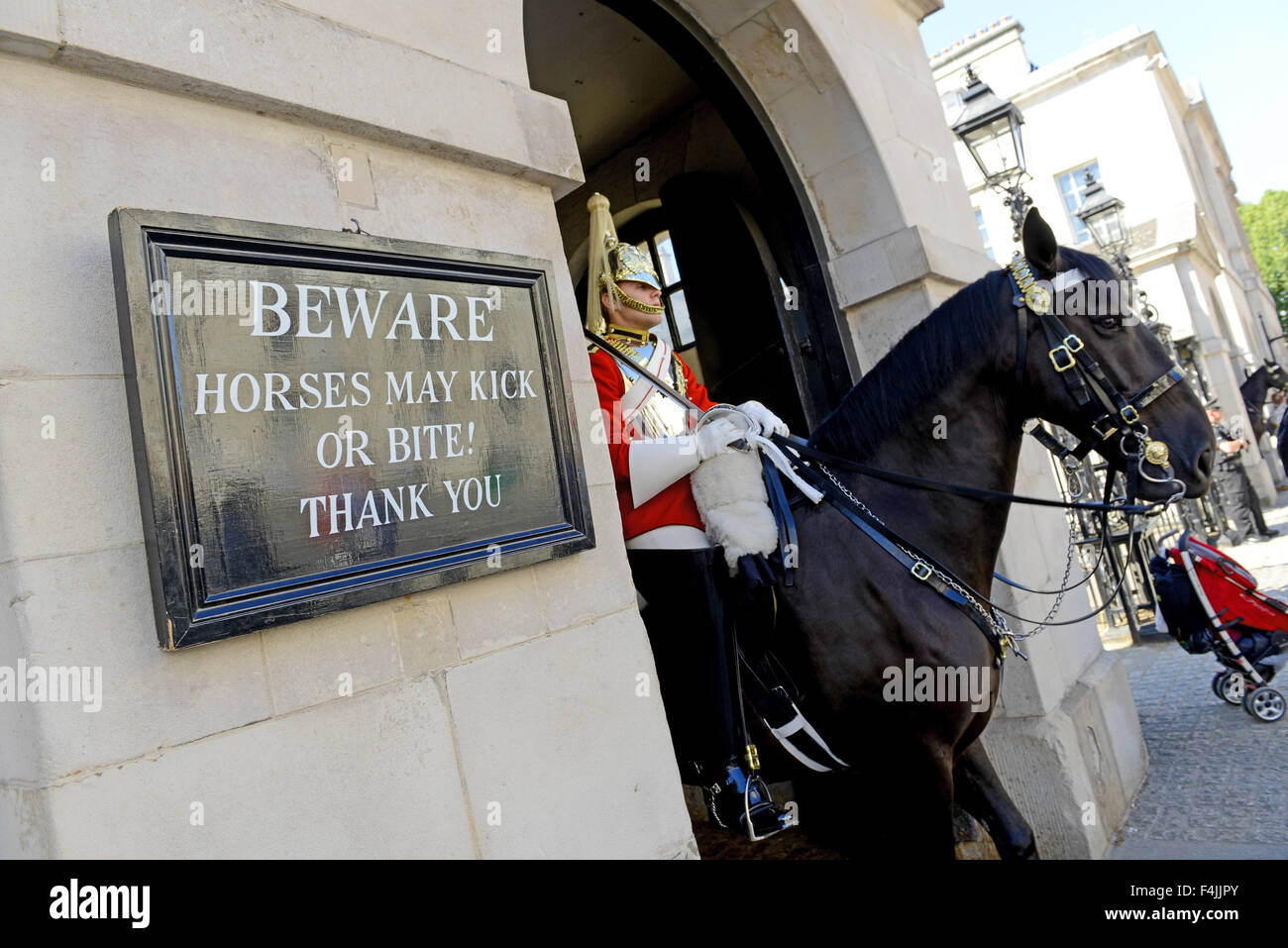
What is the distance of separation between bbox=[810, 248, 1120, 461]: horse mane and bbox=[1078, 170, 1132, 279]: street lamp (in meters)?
9.93

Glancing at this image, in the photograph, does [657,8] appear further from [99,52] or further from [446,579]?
[446,579]

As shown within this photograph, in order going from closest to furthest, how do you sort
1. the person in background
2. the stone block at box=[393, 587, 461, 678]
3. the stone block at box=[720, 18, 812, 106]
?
the stone block at box=[393, 587, 461, 678] → the stone block at box=[720, 18, 812, 106] → the person in background

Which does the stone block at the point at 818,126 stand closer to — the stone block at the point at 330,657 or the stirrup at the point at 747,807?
the stirrup at the point at 747,807

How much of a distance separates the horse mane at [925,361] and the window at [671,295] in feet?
10.9

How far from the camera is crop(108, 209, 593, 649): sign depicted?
171 cm

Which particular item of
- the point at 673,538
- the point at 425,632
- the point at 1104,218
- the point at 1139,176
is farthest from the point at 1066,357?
the point at 1139,176

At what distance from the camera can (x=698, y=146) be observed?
20.9 ft

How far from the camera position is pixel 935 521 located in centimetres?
326

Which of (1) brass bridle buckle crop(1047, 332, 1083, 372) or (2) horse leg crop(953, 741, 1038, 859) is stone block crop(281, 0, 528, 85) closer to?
(1) brass bridle buckle crop(1047, 332, 1083, 372)

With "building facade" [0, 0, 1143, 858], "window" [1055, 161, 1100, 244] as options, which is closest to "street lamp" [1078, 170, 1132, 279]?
"building facade" [0, 0, 1143, 858]

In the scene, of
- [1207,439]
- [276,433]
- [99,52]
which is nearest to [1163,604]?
[1207,439]

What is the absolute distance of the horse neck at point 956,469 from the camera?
3.26m

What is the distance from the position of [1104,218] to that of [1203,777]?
972cm

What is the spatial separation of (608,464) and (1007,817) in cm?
209
